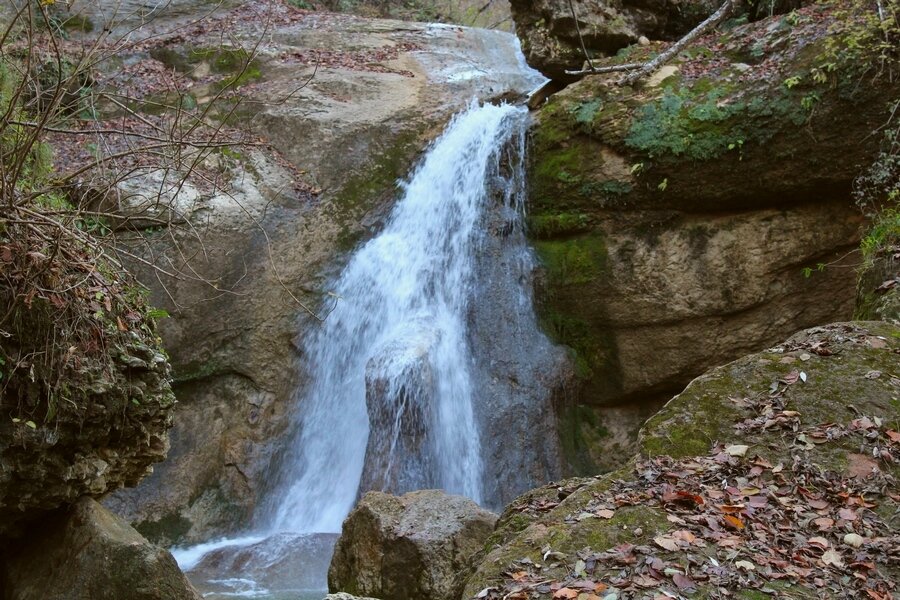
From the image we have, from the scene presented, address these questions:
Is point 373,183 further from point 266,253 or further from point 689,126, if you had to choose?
point 689,126

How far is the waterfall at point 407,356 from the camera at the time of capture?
28.9ft

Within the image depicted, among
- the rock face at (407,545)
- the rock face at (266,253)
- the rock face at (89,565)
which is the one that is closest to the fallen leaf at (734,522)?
the rock face at (407,545)

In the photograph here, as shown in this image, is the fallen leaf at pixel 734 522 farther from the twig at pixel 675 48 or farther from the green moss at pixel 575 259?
the twig at pixel 675 48

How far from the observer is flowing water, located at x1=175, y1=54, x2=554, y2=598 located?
28.3ft

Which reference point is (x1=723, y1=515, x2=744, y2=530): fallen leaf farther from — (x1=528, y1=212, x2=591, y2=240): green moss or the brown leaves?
(x1=528, y1=212, x2=591, y2=240): green moss

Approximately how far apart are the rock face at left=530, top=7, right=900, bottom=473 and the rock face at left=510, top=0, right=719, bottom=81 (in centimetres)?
112

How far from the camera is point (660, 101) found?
945cm

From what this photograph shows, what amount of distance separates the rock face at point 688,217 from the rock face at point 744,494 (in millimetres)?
4805

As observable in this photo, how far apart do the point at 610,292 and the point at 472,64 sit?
19.9 feet

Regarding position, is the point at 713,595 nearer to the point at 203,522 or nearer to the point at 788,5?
the point at 203,522

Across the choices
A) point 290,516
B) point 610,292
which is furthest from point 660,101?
point 290,516

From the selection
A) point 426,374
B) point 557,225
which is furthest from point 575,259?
point 426,374

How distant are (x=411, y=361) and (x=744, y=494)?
585 cm

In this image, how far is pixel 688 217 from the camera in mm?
9523
